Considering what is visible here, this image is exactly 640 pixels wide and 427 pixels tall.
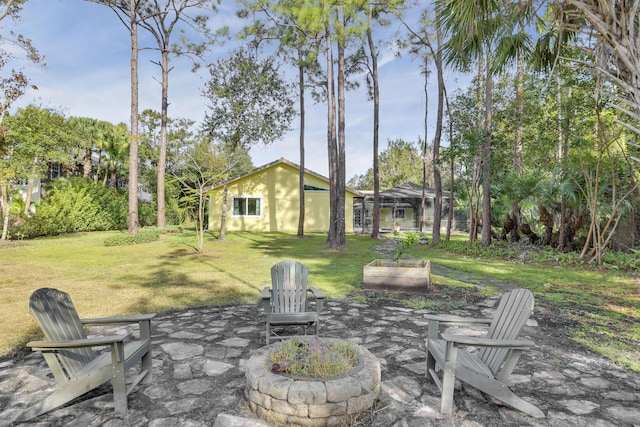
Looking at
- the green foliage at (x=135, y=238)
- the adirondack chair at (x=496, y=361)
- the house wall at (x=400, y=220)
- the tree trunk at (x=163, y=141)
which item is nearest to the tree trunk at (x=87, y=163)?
the tree trunk at (x=163, y=141)

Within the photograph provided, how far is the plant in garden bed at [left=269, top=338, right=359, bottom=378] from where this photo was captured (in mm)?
2592

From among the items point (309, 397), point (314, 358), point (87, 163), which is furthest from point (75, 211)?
point (309, 397)

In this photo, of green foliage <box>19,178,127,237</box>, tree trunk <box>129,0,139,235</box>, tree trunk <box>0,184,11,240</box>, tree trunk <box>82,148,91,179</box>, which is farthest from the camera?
tree trunk <box>82,148,91,179</box>

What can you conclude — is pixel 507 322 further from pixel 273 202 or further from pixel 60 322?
pixel 273 202

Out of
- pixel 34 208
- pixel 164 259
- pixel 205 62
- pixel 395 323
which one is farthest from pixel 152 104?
pixel 395 323

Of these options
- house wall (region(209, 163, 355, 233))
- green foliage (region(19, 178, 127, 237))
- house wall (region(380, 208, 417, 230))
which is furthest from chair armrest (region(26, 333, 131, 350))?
house wall (region(380, 208, 417, 230))

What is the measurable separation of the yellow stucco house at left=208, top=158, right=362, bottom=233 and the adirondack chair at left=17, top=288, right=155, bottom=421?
67.0 ft

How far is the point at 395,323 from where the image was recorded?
185 inches

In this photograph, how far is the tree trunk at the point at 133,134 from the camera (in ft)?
52.9

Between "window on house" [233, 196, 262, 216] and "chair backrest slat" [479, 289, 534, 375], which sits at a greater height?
"window on house" [233, 196, 262, 216]

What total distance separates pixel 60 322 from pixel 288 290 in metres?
2.31

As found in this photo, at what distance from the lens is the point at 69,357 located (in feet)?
8.38

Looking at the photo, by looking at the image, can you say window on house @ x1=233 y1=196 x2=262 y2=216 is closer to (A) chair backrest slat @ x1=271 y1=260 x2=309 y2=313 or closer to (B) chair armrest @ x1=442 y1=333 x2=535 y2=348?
(A) chair backrest slat @ x1=271 y1=260 x2=309 y2=313

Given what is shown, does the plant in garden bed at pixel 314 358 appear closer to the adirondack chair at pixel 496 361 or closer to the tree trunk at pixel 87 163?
the adirondack chair at pixel 496 361
